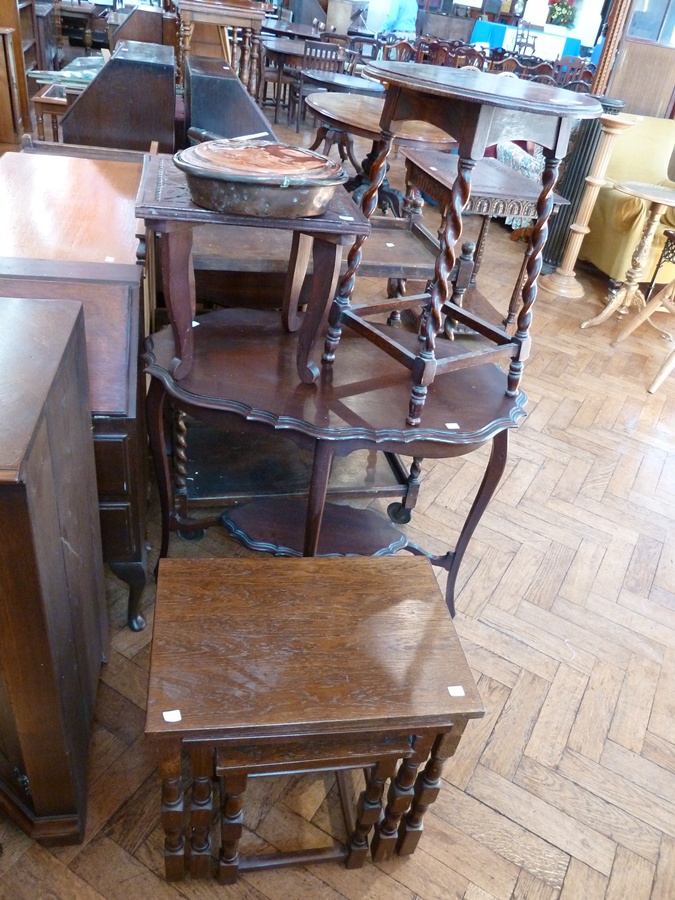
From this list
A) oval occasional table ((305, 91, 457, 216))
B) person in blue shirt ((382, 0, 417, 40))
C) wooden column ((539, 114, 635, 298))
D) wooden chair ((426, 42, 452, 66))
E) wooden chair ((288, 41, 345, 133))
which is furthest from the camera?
person in blue shirt ((382, 0, 417, 40))

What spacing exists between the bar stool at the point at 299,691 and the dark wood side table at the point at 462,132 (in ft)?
1.26

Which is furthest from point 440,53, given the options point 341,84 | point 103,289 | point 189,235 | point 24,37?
point 189,235

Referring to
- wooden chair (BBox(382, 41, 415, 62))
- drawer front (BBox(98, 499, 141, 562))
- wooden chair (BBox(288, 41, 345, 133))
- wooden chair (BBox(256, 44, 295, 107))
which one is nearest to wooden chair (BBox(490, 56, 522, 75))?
wooden chair (BBox(382, 41, 415, 62))

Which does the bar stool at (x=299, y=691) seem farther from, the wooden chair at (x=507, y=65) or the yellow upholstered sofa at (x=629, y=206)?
the wooden chair at (x=507, y=65)

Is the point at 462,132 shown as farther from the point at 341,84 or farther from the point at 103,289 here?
the point at 341,84

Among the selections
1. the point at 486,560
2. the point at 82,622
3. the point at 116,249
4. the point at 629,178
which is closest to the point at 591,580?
the point at 486,560

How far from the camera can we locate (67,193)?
1896mm

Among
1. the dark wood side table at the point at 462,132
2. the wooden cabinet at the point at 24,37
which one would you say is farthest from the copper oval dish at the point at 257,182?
the wooden cabinet at the point at 24,37

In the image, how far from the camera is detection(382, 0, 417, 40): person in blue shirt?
10680 mm

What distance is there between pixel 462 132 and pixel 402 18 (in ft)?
37.8

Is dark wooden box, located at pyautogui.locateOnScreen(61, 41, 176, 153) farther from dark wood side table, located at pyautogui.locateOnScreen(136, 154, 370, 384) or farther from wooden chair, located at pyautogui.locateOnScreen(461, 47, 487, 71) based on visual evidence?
wooden chair, located at pyautogui.locateOnScreen(461, 47, 487, 71)

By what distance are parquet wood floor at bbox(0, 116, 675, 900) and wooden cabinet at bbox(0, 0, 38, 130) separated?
443cm

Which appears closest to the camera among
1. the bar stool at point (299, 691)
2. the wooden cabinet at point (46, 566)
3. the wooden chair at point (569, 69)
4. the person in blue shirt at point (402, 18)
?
the wooden cabinet at point (46, 566)

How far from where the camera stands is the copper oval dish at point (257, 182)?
108 centimetres
